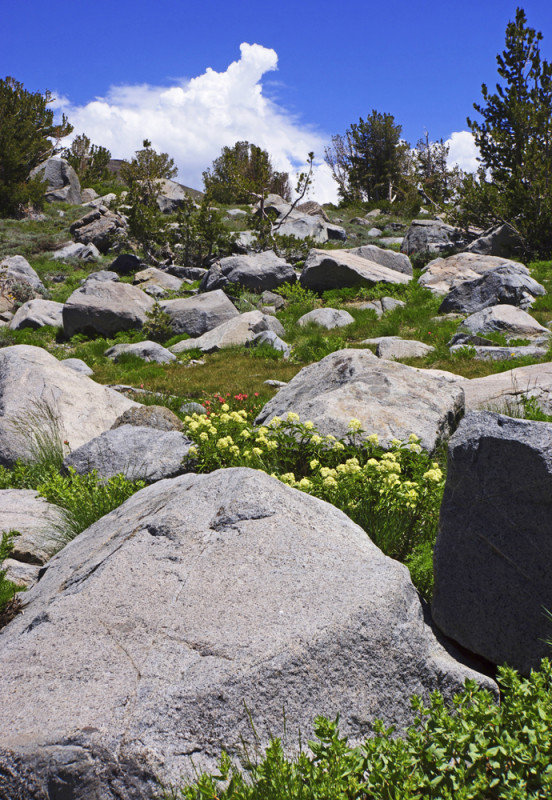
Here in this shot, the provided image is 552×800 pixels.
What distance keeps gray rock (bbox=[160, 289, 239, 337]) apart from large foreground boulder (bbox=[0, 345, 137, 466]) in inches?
342

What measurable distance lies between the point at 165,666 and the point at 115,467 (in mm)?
4169

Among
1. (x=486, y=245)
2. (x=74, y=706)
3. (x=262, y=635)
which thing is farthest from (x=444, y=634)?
(x=486, y=245)

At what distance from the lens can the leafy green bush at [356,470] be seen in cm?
438

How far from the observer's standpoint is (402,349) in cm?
1279

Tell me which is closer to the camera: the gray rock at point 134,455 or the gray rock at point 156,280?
the gray rock at point 134,455

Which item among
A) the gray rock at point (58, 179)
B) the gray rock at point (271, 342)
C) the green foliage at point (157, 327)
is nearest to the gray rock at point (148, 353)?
the green foliage at point (157, 327)

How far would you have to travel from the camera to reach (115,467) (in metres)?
6.49

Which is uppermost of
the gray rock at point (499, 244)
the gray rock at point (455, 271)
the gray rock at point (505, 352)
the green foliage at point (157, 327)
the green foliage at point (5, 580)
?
the gray rock at point (499, 244)

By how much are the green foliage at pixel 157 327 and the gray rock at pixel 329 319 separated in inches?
156

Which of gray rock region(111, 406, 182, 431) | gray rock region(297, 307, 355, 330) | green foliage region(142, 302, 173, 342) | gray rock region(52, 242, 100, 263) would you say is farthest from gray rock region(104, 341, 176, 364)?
gray rock region(52, 242, 100, 263)

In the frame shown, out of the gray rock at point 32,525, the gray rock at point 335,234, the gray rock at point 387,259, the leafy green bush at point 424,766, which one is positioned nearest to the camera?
the leafy green bush at point 424,766

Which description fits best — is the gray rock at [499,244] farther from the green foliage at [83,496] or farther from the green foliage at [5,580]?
the green foliage at [5,580]

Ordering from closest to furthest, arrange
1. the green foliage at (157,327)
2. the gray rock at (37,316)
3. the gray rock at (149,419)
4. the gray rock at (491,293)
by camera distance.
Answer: the gray rock at (149,419) → the gray rock at (491,293) → the green foliage at (157,327) → the gray rock at (37,316)

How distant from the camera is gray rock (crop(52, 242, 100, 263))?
88.4 ft
